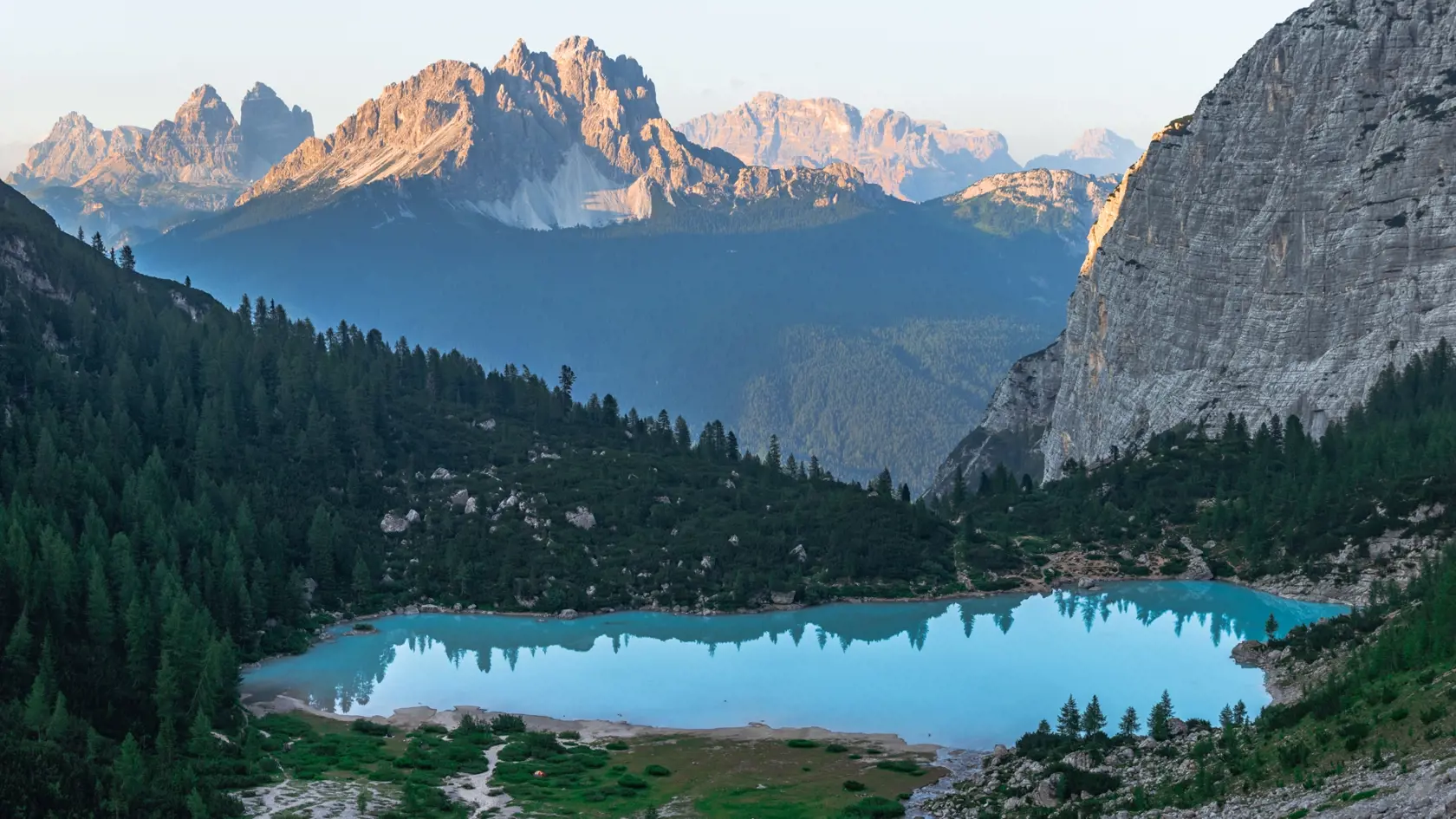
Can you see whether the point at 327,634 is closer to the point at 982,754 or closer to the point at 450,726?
the point at 450,726

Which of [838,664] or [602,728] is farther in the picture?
[838,664]

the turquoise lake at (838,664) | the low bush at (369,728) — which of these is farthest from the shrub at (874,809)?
the low bush at (369,728)

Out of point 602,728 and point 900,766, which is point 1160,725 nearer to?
point 900,766

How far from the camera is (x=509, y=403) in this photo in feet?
610

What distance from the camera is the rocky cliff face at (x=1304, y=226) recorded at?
6447 inches

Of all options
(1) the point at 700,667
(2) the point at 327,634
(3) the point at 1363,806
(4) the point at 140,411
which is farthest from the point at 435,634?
(3) the point at 1363,806

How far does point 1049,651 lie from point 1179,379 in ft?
293

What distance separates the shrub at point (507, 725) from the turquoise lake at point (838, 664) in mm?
4741

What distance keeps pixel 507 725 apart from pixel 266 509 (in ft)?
175

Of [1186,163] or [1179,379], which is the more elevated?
[1186,163]

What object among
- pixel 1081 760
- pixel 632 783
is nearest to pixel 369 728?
pixel 632 783

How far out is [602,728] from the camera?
89.3 m

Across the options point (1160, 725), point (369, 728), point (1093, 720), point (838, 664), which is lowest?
point (369, 728)

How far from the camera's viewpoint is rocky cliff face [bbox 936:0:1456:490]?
Answer: 16375 centimetres
